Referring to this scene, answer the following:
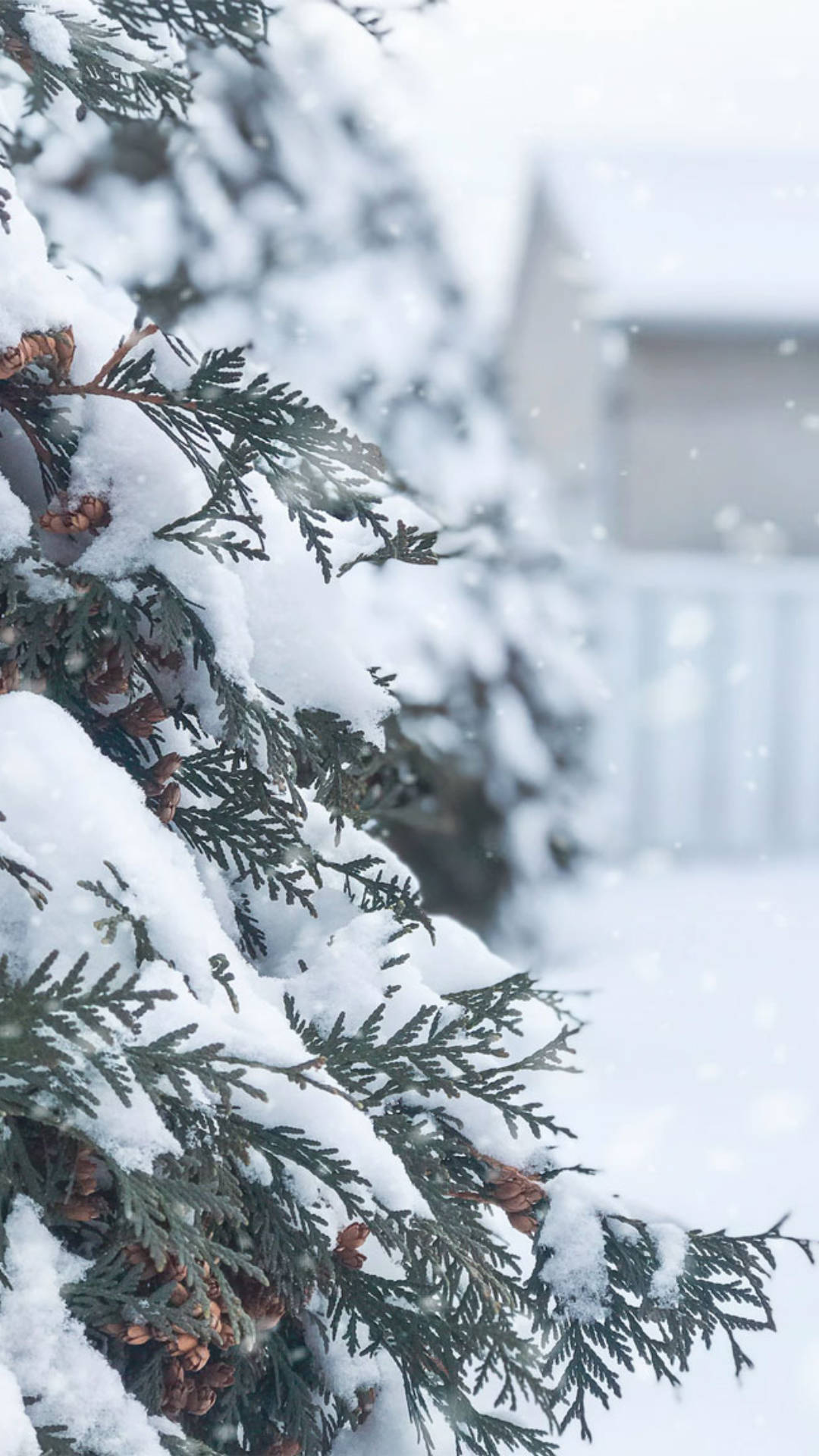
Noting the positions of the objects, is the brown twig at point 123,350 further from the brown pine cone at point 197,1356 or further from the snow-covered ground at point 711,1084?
the snow-covered ground at point 711,1084

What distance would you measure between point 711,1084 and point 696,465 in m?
7.59

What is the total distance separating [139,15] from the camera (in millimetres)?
1808

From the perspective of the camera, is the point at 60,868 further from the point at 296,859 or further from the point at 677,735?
the point at 677,735

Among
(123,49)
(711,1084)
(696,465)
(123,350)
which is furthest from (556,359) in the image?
(123,350)

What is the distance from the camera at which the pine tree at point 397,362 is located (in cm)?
300

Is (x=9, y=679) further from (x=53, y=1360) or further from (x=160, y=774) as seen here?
(x=53, y=1360)

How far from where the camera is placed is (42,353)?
1346 millimetres

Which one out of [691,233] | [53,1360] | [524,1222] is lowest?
[53,1360]

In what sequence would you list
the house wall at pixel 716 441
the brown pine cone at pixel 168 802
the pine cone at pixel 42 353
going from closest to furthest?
Result: the pine cone at pixel 42 353 < the brown pine cone at pixel 168 802 < the house wall at pixel 716 441

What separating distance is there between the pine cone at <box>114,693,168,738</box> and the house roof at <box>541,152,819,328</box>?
9.47m

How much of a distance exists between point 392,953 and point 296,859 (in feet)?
0.56

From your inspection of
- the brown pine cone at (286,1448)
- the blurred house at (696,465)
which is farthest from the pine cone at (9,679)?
the blurred house at (696,465)

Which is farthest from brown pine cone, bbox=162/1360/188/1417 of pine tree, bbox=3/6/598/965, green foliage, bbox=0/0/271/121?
green foliage, bbox=0/0/271/121

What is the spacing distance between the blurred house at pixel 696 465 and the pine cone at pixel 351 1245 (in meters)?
7.99
